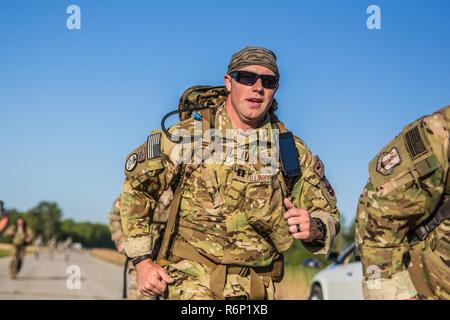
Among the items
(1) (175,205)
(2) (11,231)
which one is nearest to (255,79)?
(1) (175,205)

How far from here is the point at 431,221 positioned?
3191 mm

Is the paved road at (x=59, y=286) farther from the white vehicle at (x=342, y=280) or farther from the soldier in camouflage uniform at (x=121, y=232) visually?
the white vehicle at (x=342, y=280)

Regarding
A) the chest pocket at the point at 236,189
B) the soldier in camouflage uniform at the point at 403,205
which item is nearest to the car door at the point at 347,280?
the chest pocket at the point at 236,189

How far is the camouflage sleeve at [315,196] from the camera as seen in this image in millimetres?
4434

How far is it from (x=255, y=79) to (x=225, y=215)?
926 millimetres

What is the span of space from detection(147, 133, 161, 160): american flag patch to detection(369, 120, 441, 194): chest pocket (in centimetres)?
179

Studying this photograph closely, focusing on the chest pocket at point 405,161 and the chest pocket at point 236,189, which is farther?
the chest pocket at point 236,189

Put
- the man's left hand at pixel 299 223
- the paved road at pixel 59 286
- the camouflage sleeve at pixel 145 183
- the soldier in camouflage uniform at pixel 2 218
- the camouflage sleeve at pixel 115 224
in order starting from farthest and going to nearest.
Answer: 1. the paved road at pixel 59 286
2. the soldier in camouflage uniform at pixel 2 218
3. the camouflage sleeve at pixel 115 224
4. the camouflage sleeve at pixel 145 183
5. the man's left hand at pixel 299 223

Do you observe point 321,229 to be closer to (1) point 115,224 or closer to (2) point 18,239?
(1) point 115,224

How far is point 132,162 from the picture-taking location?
4.69m

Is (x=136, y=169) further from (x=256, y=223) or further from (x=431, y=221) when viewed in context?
(x=431, y=221)

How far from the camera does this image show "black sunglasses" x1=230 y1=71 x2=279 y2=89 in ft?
14.9
